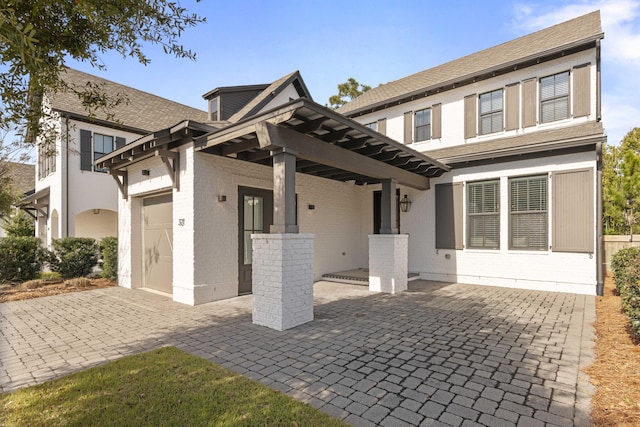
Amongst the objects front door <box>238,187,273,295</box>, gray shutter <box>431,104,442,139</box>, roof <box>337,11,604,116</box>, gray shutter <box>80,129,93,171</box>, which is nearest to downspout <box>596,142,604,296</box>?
roof <box>337,11,604,116</box>

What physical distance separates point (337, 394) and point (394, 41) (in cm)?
948

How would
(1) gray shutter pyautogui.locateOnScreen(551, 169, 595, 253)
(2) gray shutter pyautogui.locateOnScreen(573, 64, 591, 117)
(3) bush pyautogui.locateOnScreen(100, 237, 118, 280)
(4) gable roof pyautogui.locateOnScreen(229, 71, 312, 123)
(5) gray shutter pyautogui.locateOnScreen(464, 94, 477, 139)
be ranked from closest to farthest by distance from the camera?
(1) gray shutter pyautogui.locateOnScreen(551, 169, 595, 253) → (2) gray shutter pyautogui.locateOnScreen(573, 64, 591, 117) → (3) bush pyautogui.locateOnScreen(100, 237, 118, 280) → (5) gray shutter pyautogui.locateOnScreen(464, 94, 477, 139) → (4) gable roof pyautogui.locateOnScreen(229, 71, 312, 123)

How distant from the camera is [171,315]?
5.98 m

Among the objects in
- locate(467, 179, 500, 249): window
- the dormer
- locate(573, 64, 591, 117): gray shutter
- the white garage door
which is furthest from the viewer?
the dormer

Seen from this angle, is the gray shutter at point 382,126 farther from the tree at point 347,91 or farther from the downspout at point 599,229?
the tree at point 347,91

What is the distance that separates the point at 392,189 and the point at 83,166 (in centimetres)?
1174

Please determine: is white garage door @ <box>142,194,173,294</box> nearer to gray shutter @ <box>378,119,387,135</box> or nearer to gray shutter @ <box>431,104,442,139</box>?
gray shutter @ <box>378,119,387,135</box>

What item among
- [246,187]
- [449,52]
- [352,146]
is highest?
[449,52]

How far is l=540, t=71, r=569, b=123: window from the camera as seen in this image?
856cm

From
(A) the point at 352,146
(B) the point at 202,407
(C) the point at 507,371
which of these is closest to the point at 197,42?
(A) the point at 352,146

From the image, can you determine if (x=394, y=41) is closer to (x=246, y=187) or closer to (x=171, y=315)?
(x=246, y=187)

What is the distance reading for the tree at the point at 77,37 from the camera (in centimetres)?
343

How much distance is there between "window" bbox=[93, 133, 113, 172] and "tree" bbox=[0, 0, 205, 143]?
9124mm

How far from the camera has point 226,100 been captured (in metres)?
11.7
